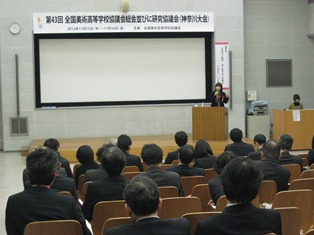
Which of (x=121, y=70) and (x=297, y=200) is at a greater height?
(x=121, y=70)

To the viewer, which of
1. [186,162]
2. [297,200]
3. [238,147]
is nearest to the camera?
[297,200]

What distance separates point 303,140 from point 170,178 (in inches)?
288

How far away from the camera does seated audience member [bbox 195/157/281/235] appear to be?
7.83 ft

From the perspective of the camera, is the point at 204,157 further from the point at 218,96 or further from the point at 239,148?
the point at 218,96

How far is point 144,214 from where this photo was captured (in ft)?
7.86

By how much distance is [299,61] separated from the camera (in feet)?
42.7

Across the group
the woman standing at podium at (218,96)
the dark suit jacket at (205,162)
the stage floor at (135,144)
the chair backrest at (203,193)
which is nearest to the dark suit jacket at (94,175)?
the chair backrest at (203,193)

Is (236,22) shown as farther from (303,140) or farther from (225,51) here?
(303,140)

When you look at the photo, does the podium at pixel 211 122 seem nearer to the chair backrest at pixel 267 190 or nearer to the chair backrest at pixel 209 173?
the chair backrest at pixel 209 173

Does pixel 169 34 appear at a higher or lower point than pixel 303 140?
higher

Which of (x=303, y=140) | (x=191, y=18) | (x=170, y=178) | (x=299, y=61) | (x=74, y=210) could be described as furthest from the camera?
(x=299, y=61)

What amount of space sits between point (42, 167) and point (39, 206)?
241mm

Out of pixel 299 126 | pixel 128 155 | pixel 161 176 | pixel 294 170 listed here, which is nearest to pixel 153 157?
pixel 161 176

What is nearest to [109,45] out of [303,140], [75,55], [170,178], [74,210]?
[75,55]
